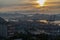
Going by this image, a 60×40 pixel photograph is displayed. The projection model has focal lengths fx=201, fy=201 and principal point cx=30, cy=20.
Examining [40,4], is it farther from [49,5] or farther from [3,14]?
[3,14]

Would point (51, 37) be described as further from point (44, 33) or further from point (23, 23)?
point (23, 23)

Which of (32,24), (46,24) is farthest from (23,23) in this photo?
(46,24)

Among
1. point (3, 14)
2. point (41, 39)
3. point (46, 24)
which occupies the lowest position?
point (41, 39)

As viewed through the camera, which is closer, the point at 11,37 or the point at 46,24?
the point at 11,37

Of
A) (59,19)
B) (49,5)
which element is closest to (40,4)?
(49,5)

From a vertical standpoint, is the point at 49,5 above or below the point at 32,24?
above

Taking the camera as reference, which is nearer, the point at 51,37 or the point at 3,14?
the point at 51,37

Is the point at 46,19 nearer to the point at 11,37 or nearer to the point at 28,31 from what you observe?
the point at 28,31

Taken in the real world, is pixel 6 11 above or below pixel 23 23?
above
